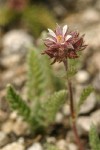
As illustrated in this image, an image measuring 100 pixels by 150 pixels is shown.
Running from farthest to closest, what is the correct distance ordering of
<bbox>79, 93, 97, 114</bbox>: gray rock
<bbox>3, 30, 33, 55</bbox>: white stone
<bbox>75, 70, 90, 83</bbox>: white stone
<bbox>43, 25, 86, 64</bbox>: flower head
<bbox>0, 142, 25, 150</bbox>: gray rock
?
<bbox>3, 30, 33, 55</bbox>: white stone, <bbox>75, 70, 90, 83</bbox>: white stone, <bbox>79, 93, 97, 114</bbox>: gray rock, <bbox>0, 142, 25, 150</bbox>: gray rock, <bbox>43, 25, 86, 64</bbox>: flower head

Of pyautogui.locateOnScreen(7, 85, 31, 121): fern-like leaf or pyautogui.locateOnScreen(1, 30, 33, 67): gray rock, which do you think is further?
pyautogui.locateOnScreen(1, 30, 33, 67): gray rock

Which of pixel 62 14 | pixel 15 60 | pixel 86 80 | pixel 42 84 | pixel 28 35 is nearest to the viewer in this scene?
pixel 42 84

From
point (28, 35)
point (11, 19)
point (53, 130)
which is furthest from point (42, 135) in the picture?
point (11, 19)

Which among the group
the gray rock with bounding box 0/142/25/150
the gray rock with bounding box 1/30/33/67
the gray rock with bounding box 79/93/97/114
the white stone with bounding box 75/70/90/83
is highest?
the gray rock with bounding box 1/30/33/67

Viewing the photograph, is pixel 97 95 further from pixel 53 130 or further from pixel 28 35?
pixel 28 35

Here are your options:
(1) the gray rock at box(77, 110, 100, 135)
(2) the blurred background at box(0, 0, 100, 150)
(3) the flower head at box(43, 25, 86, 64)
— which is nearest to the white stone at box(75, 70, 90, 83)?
(2) the blurred background at box(0, 0, 100, 150)

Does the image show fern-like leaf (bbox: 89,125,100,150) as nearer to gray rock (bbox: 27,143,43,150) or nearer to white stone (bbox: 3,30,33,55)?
gray rock (bbox: 27,143,43,150)
